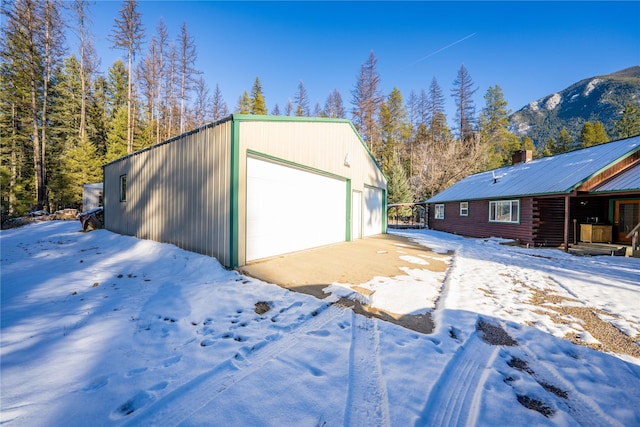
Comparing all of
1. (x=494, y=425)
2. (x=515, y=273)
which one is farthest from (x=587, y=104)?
(x=494, y=425)

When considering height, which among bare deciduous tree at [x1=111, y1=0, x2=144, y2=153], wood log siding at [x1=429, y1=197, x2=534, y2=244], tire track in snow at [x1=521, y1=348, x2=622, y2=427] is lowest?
tire track in snow at [x1=521, y1=348, x2=622, y2=427]

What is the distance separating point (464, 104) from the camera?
2969cm

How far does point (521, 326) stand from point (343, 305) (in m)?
2.47

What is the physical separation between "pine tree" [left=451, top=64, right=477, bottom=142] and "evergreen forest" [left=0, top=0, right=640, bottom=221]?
0.12m

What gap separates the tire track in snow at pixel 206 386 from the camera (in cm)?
182

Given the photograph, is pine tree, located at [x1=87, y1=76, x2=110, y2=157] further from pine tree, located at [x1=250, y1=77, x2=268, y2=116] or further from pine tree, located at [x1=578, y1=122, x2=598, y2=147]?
pine tree, located at [x1=578, y1=122, x2=598, y2=147]

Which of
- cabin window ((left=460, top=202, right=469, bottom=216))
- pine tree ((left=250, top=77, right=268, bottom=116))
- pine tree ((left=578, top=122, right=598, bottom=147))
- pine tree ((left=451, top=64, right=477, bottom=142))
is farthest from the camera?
pine tree ((left=250, top=77, right=268, bottom=116))

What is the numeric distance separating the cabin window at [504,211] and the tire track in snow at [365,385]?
12699 millimetres

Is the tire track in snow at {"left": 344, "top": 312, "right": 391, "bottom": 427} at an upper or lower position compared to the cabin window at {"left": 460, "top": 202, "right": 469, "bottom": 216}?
lower

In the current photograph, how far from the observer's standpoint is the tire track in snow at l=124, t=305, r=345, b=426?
5.98ft

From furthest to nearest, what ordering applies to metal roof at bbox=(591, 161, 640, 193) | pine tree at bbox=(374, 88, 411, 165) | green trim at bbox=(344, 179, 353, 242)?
1. pine tree at bbox=(374, 88, 411, 165)
2. green trim at bbox=(344, 179, 353, 242)
3. metal roof at bbox=(591, 161, 640, 193)

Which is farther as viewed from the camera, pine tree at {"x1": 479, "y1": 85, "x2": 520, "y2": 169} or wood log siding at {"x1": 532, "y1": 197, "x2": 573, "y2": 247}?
pine tree at {"x1": 479, "y1": 85, "x2": 520, "y2": 169}

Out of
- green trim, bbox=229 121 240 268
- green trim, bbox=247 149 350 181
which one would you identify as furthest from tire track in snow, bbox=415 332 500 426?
green trim, bbox=247 149 350 181

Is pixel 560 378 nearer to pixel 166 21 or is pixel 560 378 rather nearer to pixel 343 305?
pixel 343 305
